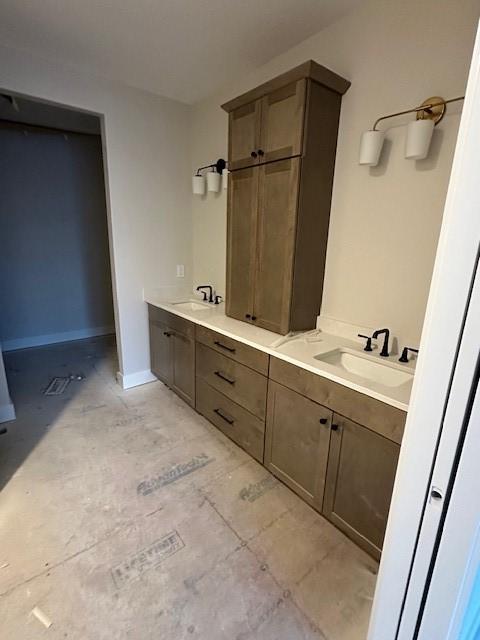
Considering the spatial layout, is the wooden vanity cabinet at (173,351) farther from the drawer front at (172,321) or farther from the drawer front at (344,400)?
the drawer front at (344,400)

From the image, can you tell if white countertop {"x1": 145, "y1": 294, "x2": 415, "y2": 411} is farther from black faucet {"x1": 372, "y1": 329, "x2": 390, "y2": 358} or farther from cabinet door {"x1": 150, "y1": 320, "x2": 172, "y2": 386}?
cabinet door {"x1": 150, "y1": 320, "x2": 172, "y2": 386}

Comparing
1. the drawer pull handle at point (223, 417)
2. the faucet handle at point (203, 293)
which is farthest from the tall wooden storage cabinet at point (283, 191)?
the faucet handle at point (203, 293)

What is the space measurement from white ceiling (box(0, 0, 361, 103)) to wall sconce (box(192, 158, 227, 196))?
60 cm

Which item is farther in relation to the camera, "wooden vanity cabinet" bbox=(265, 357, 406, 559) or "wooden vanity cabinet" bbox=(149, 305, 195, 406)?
"wooden vanity cabinet" bbox=(149, 305, 195, 406)

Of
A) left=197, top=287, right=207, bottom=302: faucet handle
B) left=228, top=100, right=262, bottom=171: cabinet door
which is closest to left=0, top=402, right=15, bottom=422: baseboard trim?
left=197, top=287, right=207, bottom=302: faucet handle

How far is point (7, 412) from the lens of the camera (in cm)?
242

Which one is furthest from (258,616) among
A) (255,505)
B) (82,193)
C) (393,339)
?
(82,193)

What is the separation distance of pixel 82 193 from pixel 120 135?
68.2 inches

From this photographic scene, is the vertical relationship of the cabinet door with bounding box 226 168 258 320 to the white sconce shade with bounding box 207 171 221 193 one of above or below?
below

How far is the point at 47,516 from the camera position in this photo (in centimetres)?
166

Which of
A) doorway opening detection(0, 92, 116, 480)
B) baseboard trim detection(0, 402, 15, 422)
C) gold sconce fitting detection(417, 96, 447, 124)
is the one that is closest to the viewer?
gold sconce fitting detection(417, 96, 447, 124)

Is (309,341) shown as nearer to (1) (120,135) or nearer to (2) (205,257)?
(2) (205,257)

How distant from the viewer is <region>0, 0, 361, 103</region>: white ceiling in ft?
5.50

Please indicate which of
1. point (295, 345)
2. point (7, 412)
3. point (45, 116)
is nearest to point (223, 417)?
point (295, 345)
